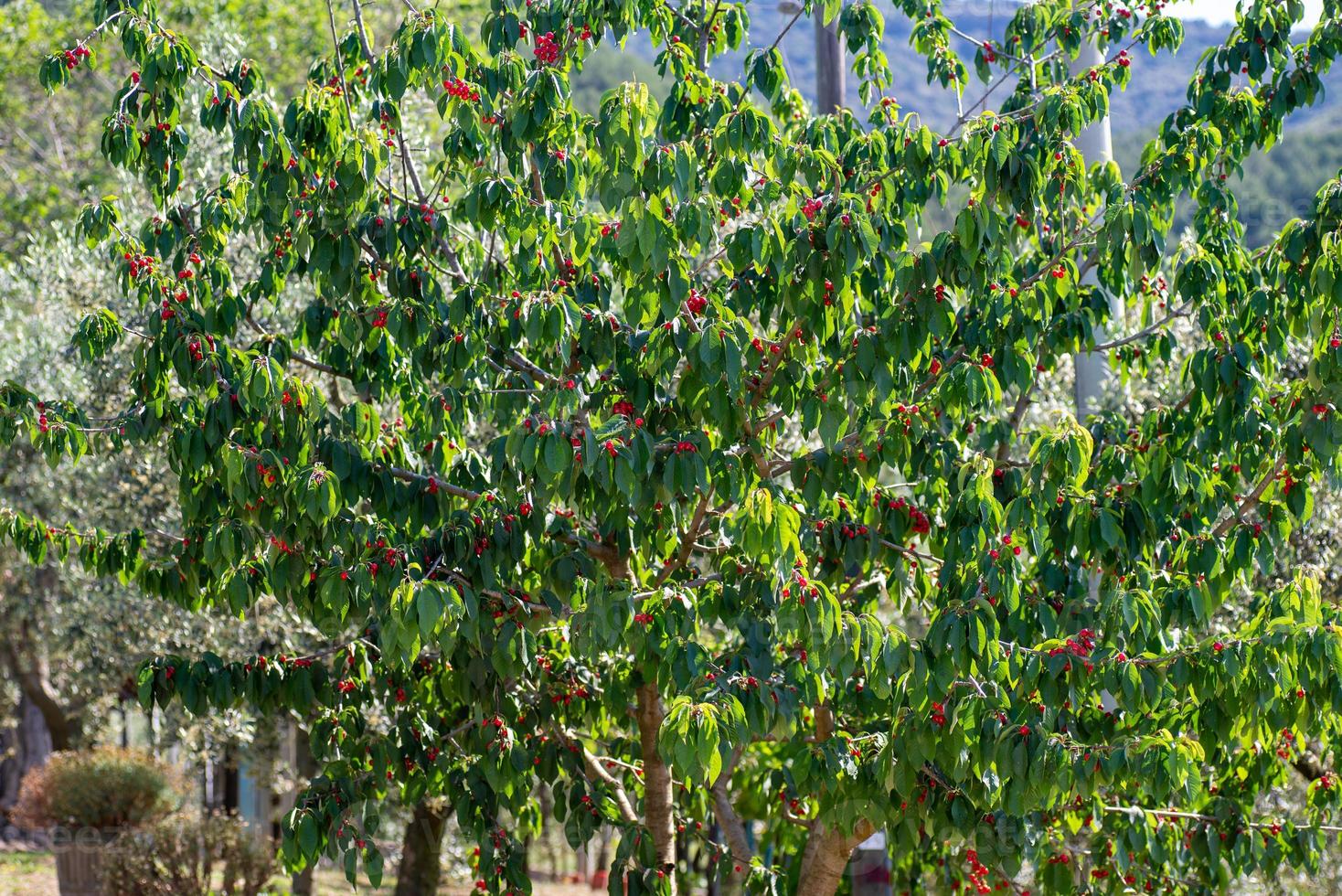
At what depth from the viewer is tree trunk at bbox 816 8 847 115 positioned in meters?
8.13

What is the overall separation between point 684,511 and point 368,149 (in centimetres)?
180

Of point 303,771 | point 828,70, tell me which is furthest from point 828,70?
point 303,771

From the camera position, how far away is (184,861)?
36.4ft

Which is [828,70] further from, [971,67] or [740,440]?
[740,440]

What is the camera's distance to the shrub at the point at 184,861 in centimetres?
1101

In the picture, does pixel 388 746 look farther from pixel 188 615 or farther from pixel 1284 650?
pixel 188 615

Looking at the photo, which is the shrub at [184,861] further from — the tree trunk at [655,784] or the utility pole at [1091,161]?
the utility pole at [1091,161]

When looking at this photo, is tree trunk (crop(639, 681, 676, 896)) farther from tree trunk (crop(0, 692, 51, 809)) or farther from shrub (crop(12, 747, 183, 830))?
tree trunk (crop(0, 692, 51, 809))

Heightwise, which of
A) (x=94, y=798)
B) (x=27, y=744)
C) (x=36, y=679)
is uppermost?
(x=36, y=679)

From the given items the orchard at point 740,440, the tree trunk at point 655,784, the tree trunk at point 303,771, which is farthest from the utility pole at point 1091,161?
the tree trunk at point 303,771

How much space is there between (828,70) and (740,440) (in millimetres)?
3849

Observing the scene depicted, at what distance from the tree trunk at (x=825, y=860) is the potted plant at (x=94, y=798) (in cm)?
816

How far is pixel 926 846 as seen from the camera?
7168 mm

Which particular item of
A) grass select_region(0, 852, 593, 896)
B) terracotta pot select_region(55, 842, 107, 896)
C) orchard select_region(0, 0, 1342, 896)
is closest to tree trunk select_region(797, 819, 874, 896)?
orchard select_region(0, 0, 1342, 896)
